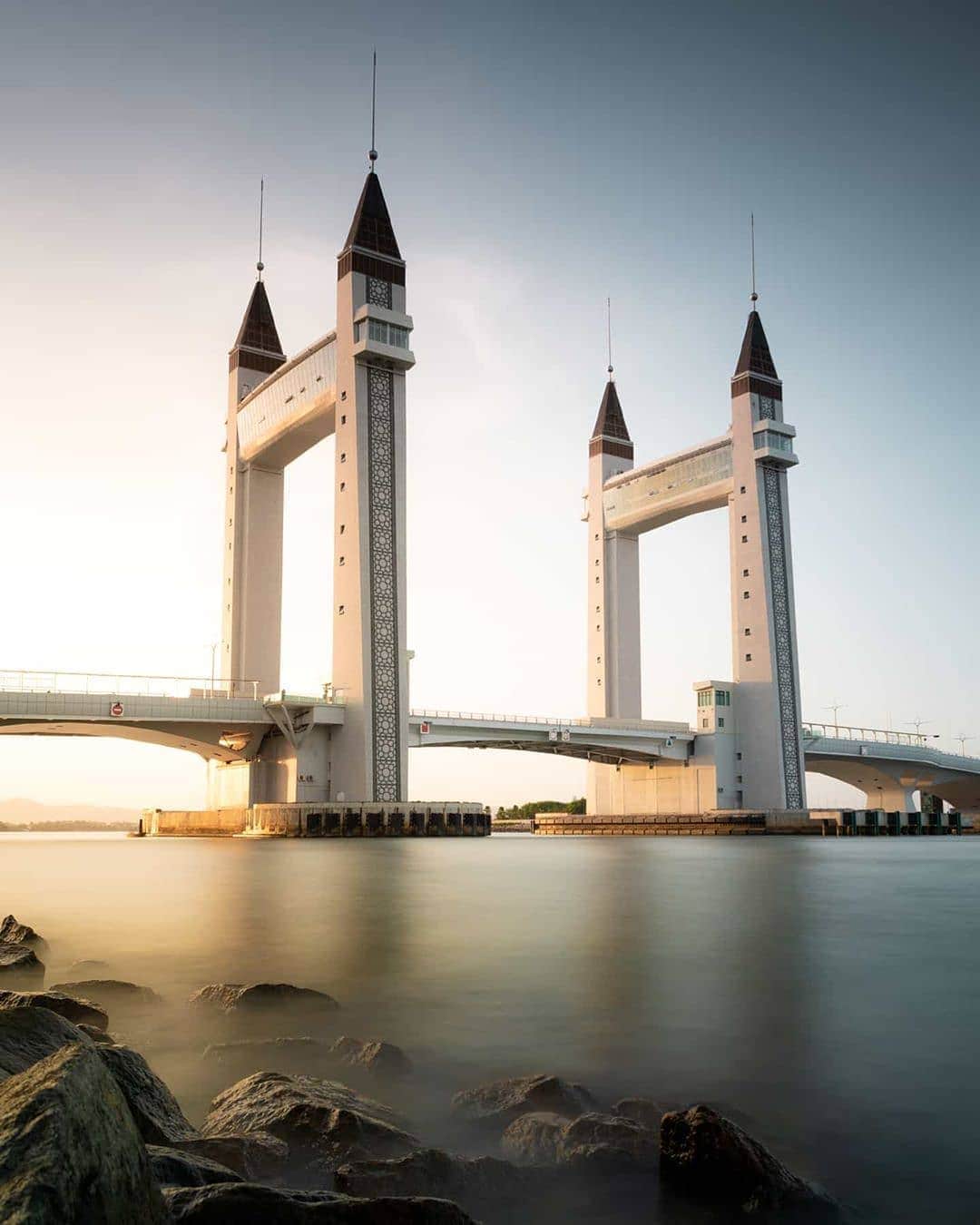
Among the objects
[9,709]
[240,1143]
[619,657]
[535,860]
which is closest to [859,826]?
[619,657]

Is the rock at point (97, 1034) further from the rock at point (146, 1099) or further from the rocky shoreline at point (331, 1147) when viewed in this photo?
the rock at point (146, 1099)

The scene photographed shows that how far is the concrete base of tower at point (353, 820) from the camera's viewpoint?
47.6 meters

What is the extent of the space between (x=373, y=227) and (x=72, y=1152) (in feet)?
178

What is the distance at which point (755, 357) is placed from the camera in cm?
6531

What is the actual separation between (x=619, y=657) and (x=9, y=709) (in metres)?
40.3

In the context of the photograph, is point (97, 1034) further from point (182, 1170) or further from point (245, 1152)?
point (182, 1170)

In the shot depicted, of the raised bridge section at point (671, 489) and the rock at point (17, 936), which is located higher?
the raised bridge section at point (671, 489)

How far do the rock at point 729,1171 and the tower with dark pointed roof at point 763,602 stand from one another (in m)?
A: 59.9

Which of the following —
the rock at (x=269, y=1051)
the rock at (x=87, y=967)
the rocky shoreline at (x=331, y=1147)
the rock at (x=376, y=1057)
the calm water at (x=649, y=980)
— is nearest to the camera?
the rocky shoreline at (x=331, y=1147)

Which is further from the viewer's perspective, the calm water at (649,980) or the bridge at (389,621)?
the bridge at (389,621)

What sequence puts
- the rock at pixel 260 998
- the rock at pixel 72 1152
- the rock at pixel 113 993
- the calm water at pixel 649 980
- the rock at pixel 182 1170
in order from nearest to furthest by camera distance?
the rock at pixel 72 1152 < the rock at pixel 182 1170 < the calm water at pixel 649 980 < the rock at pixel 260 998 < the rock at pixel 113 993

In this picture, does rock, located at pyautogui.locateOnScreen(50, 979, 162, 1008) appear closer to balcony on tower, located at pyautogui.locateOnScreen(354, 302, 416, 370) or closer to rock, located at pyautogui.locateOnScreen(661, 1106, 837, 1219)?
rock, located at pyautogui.locateOnScreen(661, 1106, 837, 1219)

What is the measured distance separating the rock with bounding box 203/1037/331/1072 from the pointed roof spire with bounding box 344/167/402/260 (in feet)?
161

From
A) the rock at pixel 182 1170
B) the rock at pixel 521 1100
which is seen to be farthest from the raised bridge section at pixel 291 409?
the rock at pixel 182 1170
